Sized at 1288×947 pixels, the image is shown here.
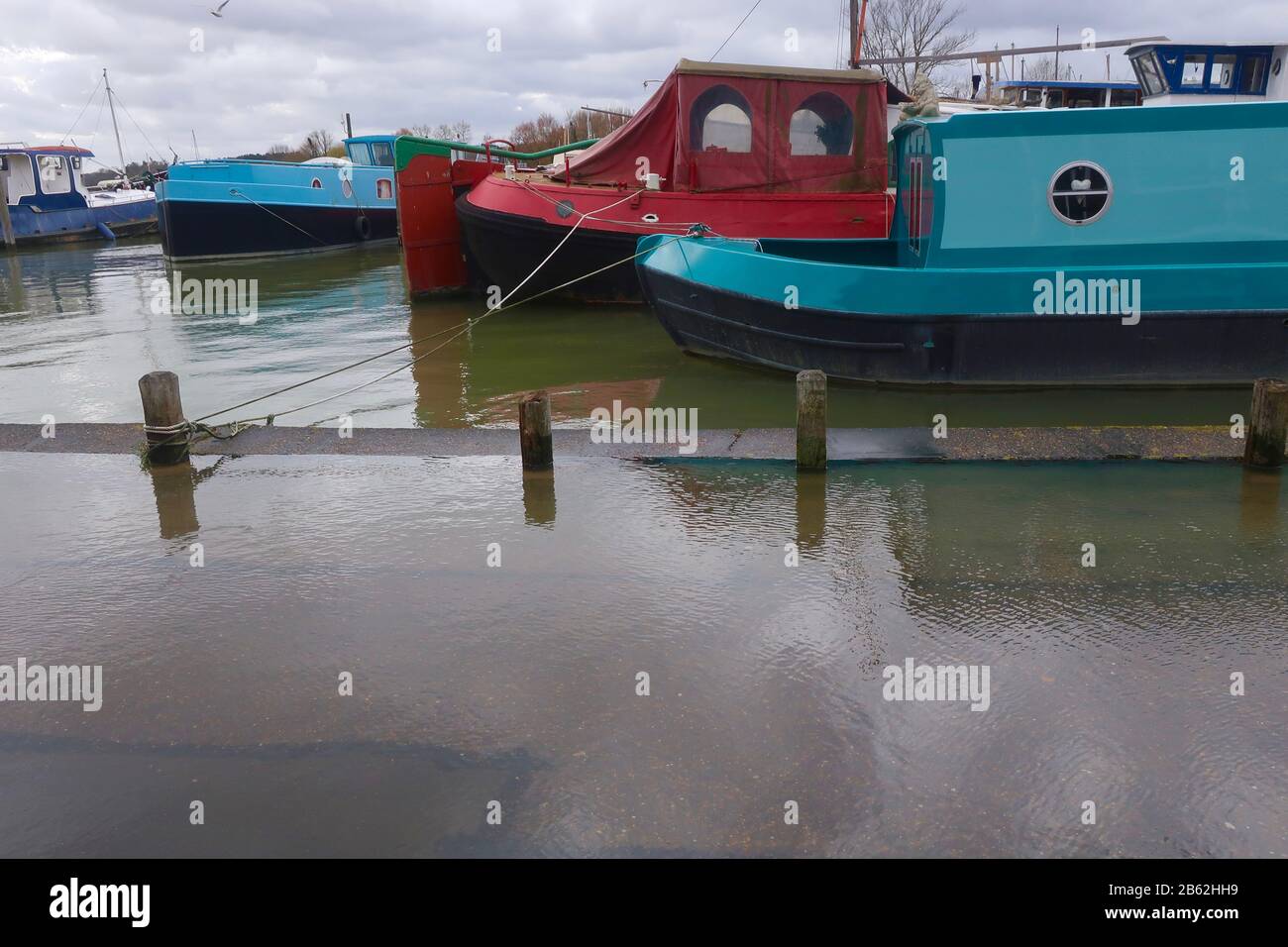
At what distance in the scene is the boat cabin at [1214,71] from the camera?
11.5 meters

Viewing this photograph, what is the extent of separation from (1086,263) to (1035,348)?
82cm

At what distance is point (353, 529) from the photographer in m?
5.53

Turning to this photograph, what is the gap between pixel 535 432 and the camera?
6.28 metres

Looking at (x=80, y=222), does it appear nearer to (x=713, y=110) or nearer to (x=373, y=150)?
(x=373, y=150)

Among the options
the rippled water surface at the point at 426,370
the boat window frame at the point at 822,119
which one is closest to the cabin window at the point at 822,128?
the boat window frame at the point at 822,119

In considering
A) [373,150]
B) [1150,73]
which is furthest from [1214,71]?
[373,150]

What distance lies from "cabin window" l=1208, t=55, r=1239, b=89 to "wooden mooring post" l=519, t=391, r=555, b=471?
9960 millimetres

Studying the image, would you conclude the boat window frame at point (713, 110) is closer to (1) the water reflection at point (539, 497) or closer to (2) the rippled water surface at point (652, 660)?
Result: (2) the rippled water surface at point (652, 660)

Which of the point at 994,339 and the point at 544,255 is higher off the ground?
the point at 544,255

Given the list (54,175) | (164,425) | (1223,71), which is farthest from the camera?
(54,175)

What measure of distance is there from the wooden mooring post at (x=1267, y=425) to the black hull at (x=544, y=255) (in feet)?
26.7
